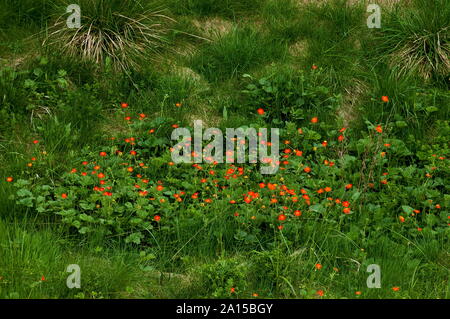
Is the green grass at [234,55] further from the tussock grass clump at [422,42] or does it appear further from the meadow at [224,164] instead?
the tussock grass clump at [422,42]

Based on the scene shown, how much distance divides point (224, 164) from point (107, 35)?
194cm

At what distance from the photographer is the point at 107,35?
682 cm

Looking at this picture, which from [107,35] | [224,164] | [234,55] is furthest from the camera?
[234,55]

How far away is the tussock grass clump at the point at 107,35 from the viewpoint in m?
6.77

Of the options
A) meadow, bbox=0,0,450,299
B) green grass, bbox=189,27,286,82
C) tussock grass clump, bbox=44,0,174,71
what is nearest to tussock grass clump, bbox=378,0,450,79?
meadow, bbox=0,0,450,299

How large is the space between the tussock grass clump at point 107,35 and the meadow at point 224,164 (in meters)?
0.02

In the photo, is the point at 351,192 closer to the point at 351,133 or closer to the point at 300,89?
the point at 351,133

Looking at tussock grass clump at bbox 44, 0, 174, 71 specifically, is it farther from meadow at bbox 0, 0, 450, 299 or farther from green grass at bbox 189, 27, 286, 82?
green grass at bbox 189, 27, 286, 82

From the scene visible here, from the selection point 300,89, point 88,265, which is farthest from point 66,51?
point 88,265

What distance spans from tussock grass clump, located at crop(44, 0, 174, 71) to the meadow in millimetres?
17

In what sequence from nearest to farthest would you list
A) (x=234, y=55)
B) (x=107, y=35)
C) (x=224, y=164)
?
(x=224, y=164)
(x=107, y=35)
(x=234, y=55)

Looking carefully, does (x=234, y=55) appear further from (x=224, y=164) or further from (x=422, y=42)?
(x=422, y=42)

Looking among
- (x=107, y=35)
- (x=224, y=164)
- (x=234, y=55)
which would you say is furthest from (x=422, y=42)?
(x=107, y=35)

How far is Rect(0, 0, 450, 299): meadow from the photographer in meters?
4.82
